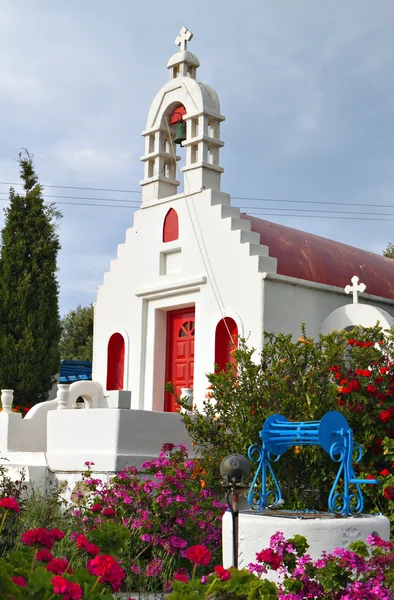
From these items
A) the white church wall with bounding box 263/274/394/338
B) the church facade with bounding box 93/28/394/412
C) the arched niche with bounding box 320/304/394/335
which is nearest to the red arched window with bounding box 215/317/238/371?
the church facade with bounding box 93/28/394/412

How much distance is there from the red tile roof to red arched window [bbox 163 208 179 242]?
45.3 inches

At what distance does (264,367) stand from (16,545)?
136 inches

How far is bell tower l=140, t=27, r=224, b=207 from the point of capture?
1288 cm

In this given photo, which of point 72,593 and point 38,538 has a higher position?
point 38,538

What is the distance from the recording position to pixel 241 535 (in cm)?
626

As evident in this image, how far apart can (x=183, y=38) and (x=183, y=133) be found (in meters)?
1.78

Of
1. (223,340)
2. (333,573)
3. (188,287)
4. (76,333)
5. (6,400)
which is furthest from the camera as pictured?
(76,333)

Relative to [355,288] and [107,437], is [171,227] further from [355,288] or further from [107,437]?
[107,437]

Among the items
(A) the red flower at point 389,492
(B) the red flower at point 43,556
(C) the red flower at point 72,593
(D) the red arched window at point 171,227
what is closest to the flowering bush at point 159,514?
(A) the red flower at point 389,492

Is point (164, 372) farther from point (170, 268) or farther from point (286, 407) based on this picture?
point (286, 407)

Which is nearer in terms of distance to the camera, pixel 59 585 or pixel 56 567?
pixel 59 585

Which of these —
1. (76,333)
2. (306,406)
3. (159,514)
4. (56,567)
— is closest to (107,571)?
(56,567)

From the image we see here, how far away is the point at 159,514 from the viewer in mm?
7840

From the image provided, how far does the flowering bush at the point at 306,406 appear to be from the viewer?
8.48 meters
